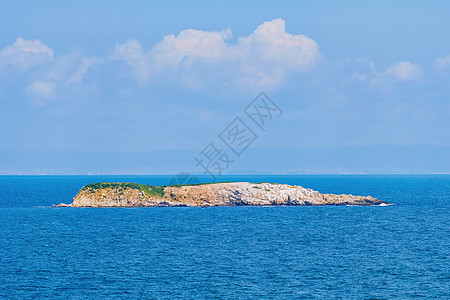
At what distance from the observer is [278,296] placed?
49031mm

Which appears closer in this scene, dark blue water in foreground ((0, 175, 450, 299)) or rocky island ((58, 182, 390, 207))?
dark blue water in foreground ((0, 175, 450, 299))

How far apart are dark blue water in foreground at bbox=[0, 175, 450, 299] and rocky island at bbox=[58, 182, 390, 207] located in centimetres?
1578

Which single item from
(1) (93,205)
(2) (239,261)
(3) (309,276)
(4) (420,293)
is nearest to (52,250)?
(2) (239,261)

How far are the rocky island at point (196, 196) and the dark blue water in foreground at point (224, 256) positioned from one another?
15.8 meters

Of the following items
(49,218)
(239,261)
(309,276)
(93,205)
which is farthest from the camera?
(93,205)

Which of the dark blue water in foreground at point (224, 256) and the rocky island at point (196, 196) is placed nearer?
the dark blue water in foreground at point (224, 256)

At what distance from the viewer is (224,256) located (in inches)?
2638

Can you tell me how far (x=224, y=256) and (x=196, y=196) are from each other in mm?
64754

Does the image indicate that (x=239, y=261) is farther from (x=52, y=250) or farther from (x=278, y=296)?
(x=52, y=250)

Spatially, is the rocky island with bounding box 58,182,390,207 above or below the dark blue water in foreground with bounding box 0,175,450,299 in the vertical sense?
above

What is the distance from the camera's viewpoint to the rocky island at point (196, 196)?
129 meters

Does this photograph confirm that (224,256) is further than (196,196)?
No

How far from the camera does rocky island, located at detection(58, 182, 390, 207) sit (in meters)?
129

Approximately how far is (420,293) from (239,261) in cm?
2122
